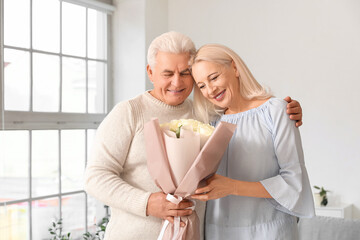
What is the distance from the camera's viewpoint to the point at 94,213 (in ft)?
12.5

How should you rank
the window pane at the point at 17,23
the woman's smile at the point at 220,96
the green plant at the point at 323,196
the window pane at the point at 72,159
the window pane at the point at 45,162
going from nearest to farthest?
the woman's smile at the point at 220,96 → the window pane at the point at 17,23 → the window pane at the point at 45,162 → the window pane at the point at 72,159 → the green plant at the point at 323,196

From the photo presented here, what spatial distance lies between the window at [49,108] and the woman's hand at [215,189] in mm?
1825

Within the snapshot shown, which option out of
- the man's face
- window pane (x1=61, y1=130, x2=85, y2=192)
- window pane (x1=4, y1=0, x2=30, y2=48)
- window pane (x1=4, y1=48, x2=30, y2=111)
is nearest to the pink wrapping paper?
the man's face

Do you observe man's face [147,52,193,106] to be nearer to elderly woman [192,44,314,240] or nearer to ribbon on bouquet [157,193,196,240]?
elderly woman [192,44,314,240]

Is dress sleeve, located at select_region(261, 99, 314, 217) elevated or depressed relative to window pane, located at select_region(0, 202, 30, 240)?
elevated

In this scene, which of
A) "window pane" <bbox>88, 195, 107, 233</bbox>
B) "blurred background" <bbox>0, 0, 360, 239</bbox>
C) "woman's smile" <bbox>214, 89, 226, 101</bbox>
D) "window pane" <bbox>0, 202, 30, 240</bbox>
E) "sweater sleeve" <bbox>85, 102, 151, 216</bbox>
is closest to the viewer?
"sweater sleeve" <bbox>85, 102, 151, 216</bbox>

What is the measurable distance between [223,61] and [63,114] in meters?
2.06

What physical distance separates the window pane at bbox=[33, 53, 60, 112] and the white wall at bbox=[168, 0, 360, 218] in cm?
162

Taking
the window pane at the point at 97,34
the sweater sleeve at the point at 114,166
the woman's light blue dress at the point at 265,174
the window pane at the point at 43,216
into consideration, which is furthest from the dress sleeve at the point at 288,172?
the window pane at the point at 97,34

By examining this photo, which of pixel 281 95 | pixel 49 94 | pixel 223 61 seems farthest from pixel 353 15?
pixel 49 94

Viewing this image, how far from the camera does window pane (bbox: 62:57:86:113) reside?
3.53m

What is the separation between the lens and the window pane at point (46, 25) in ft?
10.8

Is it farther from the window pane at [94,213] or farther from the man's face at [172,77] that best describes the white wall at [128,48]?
the man's face at [172,77]

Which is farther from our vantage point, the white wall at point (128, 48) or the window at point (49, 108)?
the white wall at point (128, 48)
